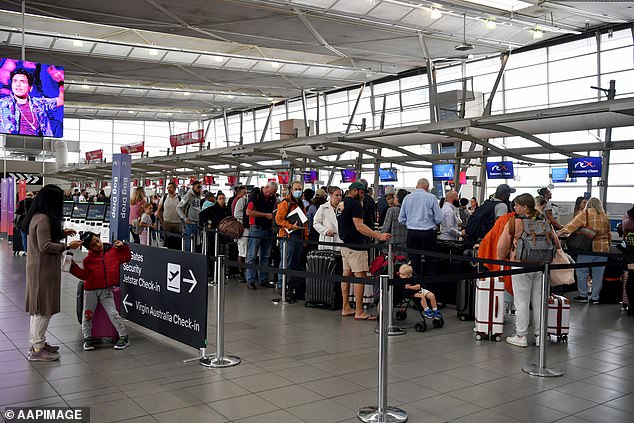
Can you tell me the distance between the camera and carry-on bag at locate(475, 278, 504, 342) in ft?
23.1

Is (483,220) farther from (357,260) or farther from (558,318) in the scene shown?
(558,318)

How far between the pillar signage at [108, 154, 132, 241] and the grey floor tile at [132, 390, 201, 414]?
376cm

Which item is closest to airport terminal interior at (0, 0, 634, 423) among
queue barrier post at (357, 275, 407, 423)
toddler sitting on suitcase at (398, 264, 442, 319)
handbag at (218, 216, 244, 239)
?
queue barrier post at (357, 275, 407, 423)

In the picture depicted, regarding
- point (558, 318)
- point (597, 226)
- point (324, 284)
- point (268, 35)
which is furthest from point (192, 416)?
point (268, 35)

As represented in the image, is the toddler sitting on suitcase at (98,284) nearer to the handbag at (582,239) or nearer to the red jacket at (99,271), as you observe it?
the red jacket at (99,271)

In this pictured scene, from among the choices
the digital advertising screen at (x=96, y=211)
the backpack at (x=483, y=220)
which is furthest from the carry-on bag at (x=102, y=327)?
the digital advertising screen at (x=96, y=211)

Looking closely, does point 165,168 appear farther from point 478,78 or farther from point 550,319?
point 550,319

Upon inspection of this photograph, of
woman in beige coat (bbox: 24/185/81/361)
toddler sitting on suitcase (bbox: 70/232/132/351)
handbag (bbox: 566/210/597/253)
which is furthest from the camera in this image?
handbag (bbox: 566/210/597/253)

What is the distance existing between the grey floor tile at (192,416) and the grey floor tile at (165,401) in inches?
3.4

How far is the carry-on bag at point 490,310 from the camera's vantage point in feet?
23.1

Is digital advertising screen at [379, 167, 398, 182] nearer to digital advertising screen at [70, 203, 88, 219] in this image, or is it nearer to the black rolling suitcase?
digital advertising screen at [70, 203, 88, 219]

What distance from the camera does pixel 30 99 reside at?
40.0 ft

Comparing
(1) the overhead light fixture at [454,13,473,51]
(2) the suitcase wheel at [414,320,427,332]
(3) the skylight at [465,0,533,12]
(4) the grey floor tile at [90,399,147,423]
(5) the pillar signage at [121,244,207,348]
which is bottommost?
(4) the grey floor tile at [90,399,147,423]

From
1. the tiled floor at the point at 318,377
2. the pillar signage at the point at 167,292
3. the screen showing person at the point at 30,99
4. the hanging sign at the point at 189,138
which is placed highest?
the hanging sign at the point at 189,138
